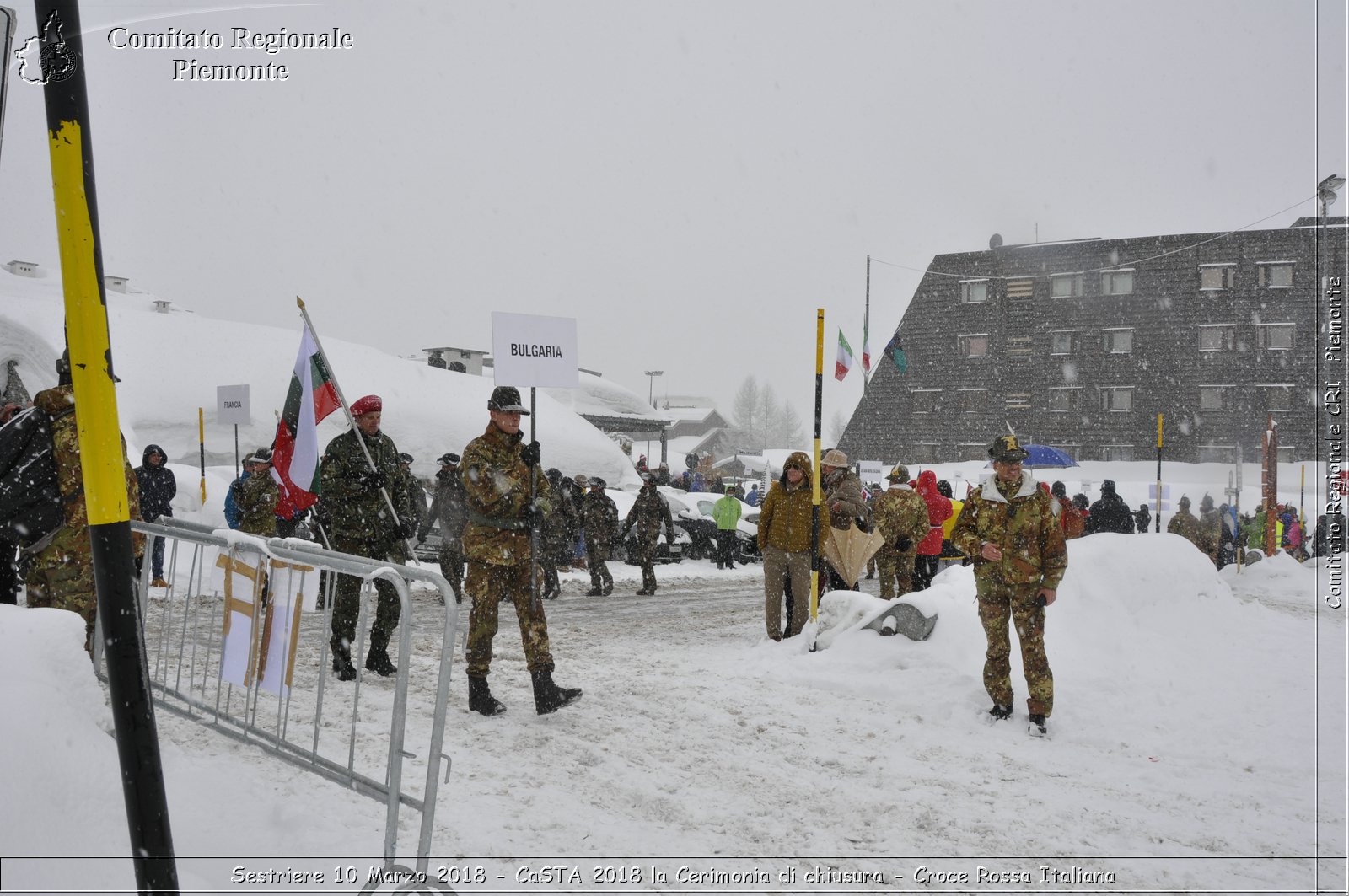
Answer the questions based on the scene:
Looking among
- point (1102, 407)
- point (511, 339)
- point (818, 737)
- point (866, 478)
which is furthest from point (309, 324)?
point (1102, 407)

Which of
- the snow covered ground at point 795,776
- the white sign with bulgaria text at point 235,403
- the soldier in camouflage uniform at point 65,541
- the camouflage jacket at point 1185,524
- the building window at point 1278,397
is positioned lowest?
the snow covered ground at point 795,776

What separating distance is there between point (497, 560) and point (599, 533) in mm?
8072

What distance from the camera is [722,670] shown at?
748 centimetres

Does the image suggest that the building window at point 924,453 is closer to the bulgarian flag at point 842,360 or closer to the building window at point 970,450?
the building window at point 970,450

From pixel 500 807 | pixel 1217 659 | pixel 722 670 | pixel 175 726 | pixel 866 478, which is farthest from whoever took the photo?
pixel 866 478

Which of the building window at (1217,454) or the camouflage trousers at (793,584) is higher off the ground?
the building window at (1217,454)

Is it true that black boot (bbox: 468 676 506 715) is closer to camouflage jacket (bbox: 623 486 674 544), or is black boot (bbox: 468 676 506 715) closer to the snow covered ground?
the snow covered ground

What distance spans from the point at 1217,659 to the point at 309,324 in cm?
809

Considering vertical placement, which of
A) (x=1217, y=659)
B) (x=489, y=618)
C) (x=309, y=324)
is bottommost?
(x=1217, y=659)

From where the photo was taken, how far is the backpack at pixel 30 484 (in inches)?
170

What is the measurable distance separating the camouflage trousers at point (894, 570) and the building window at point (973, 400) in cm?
3641

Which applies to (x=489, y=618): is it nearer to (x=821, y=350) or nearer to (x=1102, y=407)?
(x=821, y=350)

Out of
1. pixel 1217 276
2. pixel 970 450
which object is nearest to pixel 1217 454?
pixel 1217 276

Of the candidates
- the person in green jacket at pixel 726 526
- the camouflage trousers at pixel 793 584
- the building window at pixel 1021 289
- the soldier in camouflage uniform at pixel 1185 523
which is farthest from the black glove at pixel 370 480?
the building window at pixel 1021 289
